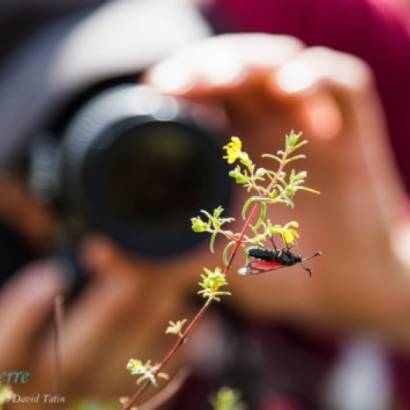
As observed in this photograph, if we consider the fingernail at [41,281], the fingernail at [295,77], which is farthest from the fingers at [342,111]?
the fingernail at [41,281]

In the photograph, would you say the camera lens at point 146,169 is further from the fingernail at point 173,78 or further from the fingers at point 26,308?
the fingers at point 26,308

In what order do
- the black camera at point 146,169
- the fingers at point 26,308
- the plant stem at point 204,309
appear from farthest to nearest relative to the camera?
1. the fingers at point 26,308
2. the black camera at point 146,169
3. the plant stem at point 204,309

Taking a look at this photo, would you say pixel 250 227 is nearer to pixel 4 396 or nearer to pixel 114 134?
pixel 4 396

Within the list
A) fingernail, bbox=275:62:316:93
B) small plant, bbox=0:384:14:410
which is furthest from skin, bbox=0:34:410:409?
small plant, bbox=0:384:14:410

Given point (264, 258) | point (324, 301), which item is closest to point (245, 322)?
point (324, 301)

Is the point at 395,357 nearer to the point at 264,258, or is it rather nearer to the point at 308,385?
the point at 308,385
